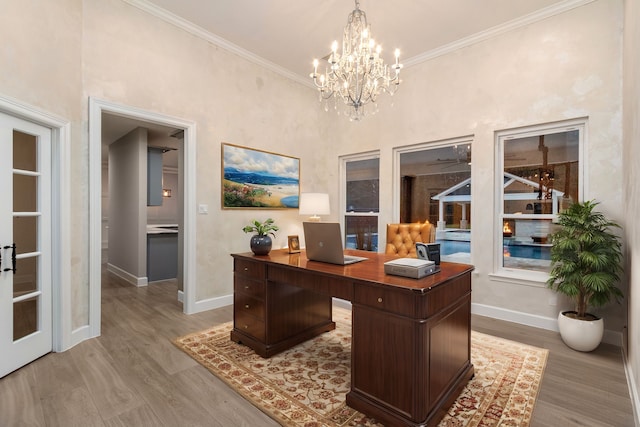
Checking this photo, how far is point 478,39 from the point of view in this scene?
3.58m

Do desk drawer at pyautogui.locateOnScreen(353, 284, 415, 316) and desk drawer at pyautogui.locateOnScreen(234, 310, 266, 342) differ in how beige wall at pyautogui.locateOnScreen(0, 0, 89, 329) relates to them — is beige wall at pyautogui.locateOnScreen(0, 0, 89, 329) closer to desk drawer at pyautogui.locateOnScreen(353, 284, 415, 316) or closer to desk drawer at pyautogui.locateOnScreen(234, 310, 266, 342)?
desk drawer at pyautogui.locateOnScreen(234, 310, 266, 342)

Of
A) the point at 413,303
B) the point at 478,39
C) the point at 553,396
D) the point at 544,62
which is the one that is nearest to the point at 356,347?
the point at 413,303

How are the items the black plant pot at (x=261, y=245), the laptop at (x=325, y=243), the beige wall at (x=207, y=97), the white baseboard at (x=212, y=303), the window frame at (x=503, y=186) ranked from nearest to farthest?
1. the laptop at (x=325, y=243)
2. the black plant pot at (x=261, y=245)
3. the beige wall at (x=207, y=97)
4. the window frame at (x=503, y=186)
5. the white baseboard at (x=212, y=303)

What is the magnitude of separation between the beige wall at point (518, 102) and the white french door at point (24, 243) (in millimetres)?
3750

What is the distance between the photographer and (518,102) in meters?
3.32

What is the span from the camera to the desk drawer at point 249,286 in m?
2.49

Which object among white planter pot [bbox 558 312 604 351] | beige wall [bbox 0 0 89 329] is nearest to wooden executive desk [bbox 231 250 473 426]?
white planter pot [bbox 558 312 604 351]

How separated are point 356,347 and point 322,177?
11.8 ft

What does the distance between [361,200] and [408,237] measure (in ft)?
6.03

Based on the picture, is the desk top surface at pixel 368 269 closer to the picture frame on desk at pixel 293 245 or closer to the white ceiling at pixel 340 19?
the picture frame on desk at pixel 293 245

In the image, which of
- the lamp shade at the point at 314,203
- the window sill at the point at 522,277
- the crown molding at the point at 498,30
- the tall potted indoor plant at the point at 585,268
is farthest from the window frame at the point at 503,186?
the lamp shade at the point at 314,203

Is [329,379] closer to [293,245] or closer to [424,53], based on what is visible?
[293,245]

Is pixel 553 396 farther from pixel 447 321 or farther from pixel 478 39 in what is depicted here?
pixel 478 39

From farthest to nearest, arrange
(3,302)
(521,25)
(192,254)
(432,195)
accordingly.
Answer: (432,195) < (192,254) < (521,25) < (3,302)
